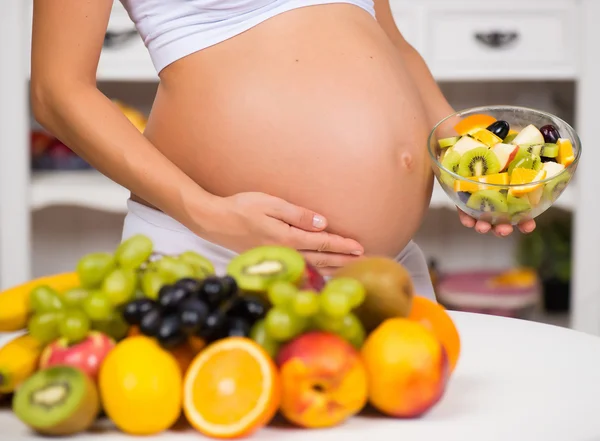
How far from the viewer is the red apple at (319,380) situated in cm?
60

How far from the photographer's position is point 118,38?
256cm

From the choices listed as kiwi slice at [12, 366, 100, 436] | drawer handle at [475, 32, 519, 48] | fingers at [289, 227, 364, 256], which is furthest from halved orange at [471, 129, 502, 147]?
drawer handle at [475, 32, 519, 48]

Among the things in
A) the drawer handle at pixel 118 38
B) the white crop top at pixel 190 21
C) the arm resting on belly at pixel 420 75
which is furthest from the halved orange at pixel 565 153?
the drawer handle at pixel 118 38

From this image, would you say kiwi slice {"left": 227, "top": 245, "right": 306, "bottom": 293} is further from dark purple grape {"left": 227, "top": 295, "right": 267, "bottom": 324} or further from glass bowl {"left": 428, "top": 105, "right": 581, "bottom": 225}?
glass bowl {"left": 428, "top": 105, "right": 581, "bottom": 225}

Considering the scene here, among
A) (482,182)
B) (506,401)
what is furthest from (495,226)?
(506,401)

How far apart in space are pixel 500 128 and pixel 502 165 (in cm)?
7

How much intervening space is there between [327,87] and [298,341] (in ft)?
1.86

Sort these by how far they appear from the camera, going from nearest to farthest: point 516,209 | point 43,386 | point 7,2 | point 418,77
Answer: point 43,386 < point 516,209 < point 418,77 < point 7,2

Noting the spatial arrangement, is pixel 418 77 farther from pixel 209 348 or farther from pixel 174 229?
pixel 209 348

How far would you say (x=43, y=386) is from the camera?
1.95ft

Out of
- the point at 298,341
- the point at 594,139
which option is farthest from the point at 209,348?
the point at 594,139

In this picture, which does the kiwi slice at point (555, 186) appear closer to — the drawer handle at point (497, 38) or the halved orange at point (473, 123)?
the halved orange at point (473, 123)

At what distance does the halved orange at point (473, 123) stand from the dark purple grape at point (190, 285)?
637 mm

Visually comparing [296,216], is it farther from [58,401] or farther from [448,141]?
[58,401]
